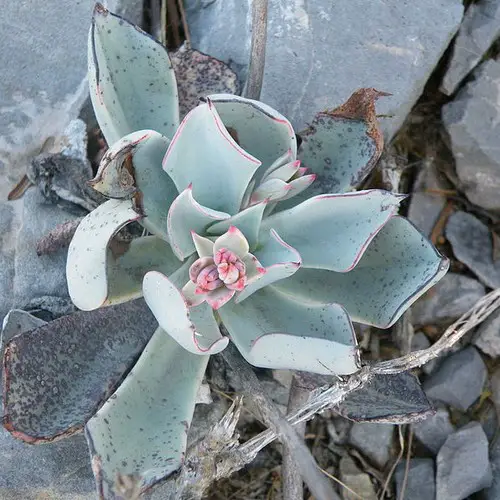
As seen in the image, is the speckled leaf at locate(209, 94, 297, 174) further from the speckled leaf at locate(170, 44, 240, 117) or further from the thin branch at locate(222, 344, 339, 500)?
the thin branch at locate(222, 344, 339, 500)

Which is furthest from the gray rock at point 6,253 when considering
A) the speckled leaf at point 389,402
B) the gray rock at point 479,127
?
the gray rock at point 479,127

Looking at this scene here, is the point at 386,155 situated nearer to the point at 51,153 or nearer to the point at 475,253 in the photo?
the point at 475,253

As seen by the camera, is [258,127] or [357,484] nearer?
[258,127]

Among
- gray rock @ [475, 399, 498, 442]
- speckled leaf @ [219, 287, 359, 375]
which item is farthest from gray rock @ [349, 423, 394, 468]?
speckled leaf @ [219, 287, 359, 375]

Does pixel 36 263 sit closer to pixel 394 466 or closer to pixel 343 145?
pixel 343 145

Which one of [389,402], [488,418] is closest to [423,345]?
[488,418]

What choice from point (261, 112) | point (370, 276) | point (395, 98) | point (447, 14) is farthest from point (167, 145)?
point (447, 14)

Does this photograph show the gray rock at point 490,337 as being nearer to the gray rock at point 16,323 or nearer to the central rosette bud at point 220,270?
the central rosette bud at point 220,270
